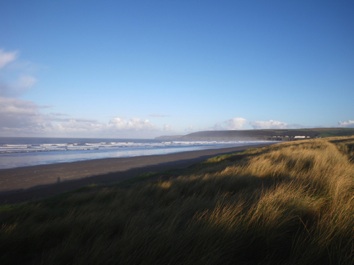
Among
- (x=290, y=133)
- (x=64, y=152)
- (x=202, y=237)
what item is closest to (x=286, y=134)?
(x=290, y=133)

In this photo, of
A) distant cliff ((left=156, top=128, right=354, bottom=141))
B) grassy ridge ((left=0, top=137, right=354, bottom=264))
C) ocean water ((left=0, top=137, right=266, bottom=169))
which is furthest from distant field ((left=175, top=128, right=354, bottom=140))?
grassy ridge ((left=0, top=137, right=354, bottom=264))

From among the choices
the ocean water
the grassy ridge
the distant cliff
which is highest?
the distant cliff

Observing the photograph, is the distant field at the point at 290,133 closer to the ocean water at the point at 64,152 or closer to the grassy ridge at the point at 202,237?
the ocean water at the point at 64,152

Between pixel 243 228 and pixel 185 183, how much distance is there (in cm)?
349

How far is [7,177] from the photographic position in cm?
1423

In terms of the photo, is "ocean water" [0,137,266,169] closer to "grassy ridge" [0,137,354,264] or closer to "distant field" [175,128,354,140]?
"grassy ridge" [0,137,354,264]

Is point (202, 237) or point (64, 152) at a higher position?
point (202, 237)

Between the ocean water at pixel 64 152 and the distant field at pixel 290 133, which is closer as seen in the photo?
the ocean water at pixel 64 152

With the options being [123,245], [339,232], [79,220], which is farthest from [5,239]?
[339,232]

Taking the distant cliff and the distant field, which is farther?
the distant cliff

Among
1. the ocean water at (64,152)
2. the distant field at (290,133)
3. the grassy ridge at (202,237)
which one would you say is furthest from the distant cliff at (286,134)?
the grassy ridge at (202,237)

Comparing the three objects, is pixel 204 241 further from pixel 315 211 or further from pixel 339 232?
pixel 315 211

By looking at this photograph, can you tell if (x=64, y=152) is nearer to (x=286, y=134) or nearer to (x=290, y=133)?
(x=286, y=134)

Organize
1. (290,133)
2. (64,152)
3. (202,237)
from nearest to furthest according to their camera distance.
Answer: (202,237)
(64,152)
(290,133)
